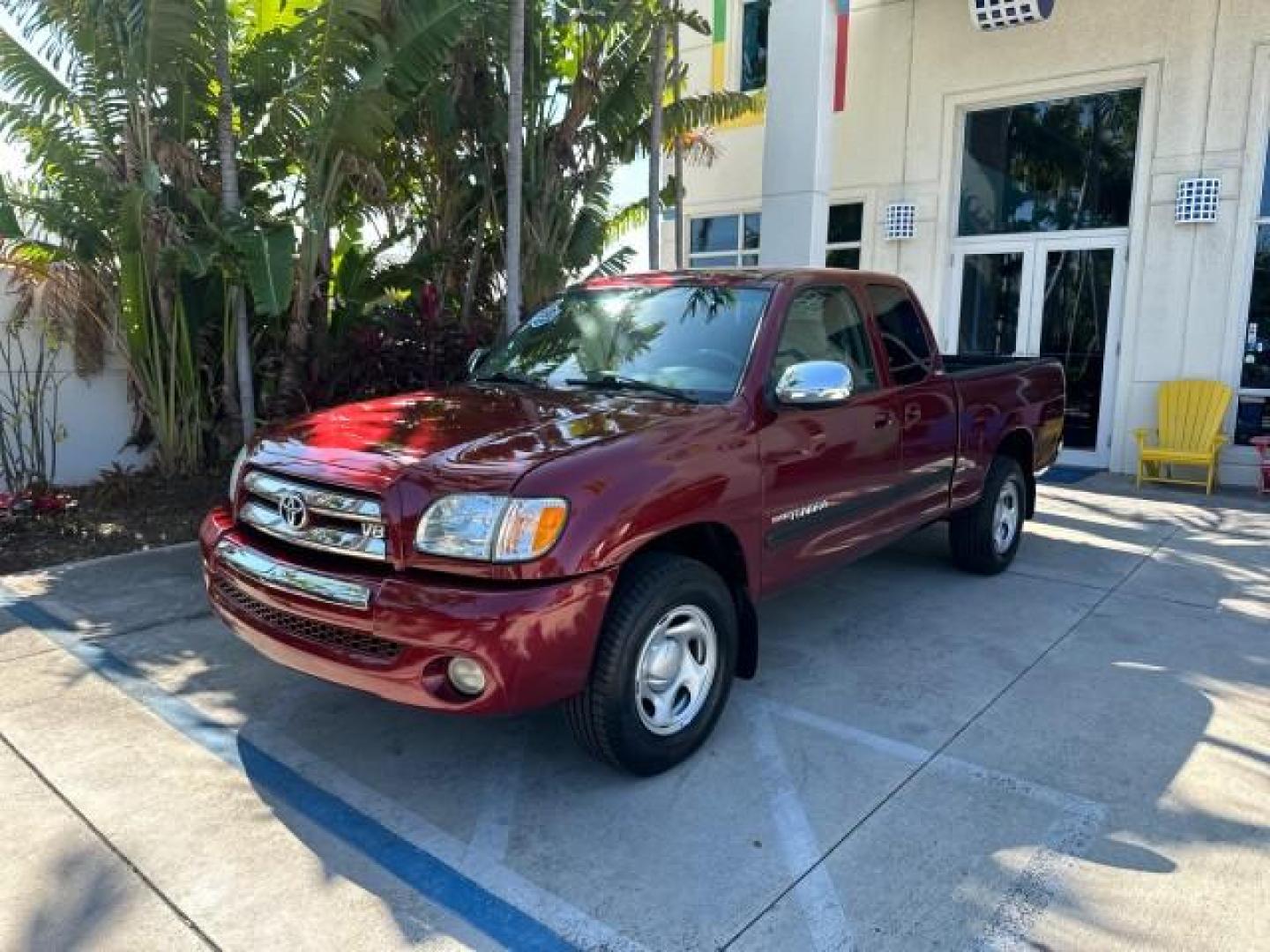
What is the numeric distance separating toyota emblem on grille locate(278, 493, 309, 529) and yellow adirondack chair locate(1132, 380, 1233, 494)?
919cm

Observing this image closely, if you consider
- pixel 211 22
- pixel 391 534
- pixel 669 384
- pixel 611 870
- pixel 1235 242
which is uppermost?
pixel 211 22

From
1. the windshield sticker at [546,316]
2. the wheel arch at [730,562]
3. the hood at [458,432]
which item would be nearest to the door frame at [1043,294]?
the windshield sticker at [546,316]

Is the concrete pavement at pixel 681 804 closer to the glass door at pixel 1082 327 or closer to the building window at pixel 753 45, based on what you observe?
the glass door at pixel 1082 327

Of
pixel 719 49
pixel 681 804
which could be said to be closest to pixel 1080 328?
pixel 719 49

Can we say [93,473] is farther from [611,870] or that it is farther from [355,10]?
[611,870]

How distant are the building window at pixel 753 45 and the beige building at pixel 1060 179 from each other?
0.17 metres

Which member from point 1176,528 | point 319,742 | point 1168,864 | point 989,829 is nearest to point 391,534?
point 319,742

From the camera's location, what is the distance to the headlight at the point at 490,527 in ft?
9.84

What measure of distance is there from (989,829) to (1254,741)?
5.18 feet

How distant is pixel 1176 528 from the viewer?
7934 mm

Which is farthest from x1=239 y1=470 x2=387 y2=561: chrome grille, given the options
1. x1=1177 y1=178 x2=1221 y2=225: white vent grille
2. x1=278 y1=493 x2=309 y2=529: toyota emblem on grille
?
x1=1177 y1=178 x2=1221 y2=225: white vent grille

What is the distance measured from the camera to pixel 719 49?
13602 millimetres

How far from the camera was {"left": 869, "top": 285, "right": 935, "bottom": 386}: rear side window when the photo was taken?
5.06 metres

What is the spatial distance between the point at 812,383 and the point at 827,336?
843 mm
